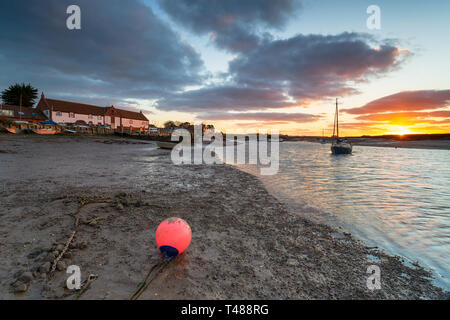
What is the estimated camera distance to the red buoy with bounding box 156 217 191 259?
344 cm

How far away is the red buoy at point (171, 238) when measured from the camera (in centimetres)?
344

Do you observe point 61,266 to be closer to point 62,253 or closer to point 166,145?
point 62,253

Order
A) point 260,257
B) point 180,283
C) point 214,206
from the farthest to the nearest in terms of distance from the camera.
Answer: point 214,206, point 260,257, point 180,283

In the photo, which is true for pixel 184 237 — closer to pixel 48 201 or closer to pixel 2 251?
pixel 2 251

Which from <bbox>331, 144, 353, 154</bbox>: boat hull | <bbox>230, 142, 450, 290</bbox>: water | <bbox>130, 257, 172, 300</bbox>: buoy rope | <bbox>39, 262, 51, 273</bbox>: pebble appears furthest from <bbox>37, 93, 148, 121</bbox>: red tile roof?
Result: <bbox>331, 144, 353, 154</bbox>: boat hull

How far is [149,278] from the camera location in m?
3.04

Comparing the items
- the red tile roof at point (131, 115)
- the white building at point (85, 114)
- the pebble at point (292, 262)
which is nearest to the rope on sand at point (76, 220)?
the pebble at point (292, 262)

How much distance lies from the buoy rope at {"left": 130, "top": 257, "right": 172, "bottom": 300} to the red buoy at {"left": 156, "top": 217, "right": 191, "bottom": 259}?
0.12 metres

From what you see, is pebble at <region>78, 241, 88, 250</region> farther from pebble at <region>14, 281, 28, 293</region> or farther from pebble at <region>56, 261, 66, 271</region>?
pebble at <region>14, 281, 28, 293</region>

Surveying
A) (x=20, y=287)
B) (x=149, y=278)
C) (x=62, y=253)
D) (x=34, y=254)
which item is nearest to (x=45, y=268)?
→ (x=62, y=253)

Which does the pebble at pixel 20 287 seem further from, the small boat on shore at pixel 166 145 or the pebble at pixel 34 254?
the small boat on shore at pixel 166 145

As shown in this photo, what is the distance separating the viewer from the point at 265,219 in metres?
6.14
